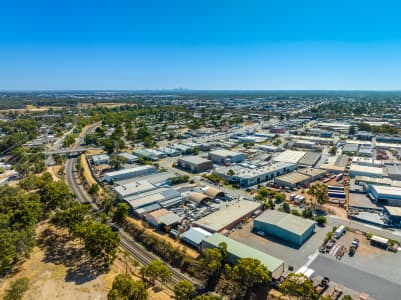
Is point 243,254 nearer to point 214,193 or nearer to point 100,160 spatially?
point 214,193

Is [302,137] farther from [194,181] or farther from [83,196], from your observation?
[83,196]

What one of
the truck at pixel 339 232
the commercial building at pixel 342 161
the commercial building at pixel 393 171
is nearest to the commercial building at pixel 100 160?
the truck at pixel 339 232

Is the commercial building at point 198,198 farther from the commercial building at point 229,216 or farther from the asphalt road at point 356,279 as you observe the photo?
the asphalt road at point 356,279

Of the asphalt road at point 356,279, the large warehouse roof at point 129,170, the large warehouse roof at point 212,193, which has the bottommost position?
the asphalt road at point 356,279

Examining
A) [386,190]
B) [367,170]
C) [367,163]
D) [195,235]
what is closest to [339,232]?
[386,190]

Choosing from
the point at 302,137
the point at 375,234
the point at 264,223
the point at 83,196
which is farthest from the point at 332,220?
the point at 302,137

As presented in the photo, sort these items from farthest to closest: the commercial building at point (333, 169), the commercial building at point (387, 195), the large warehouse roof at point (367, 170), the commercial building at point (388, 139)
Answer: the commercial building at point (388, 139) → the commercial building at point (333, 169) → the large warehouse roof at point (367, 170) → the commercial building at point (387, 195)

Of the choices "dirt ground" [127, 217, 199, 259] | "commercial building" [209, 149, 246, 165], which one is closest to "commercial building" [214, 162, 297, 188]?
"commercial building" [209, 149, 246, 165]
